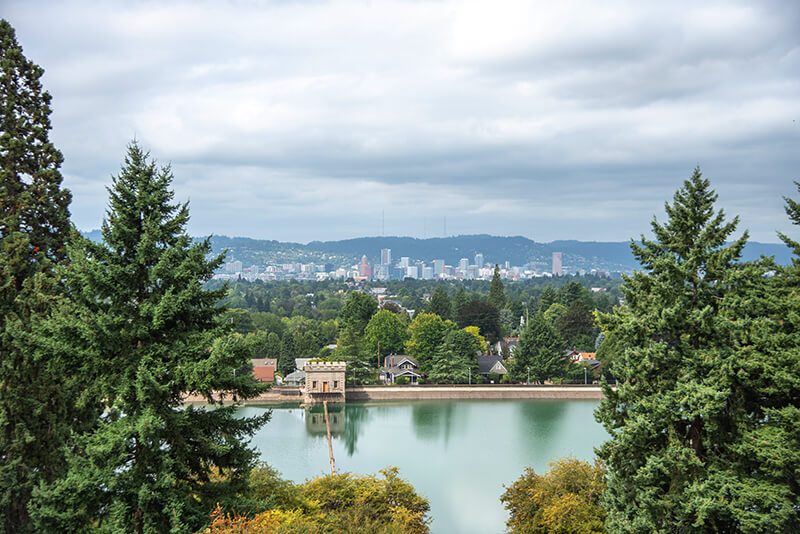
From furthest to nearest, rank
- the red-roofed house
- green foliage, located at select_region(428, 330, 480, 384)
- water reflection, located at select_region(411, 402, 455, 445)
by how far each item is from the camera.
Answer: the red-roofed house
green foliage, located at select_region(428, 330, 480, 384)
water reflection, located at select_region(411, 402, 455, 445)

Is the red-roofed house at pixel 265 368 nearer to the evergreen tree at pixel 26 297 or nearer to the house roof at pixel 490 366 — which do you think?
the house roof at pixel 490 366

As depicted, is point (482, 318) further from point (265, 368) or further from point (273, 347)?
point (265, 368)

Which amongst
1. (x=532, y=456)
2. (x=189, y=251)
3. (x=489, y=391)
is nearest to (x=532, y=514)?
(x=189, y=251)

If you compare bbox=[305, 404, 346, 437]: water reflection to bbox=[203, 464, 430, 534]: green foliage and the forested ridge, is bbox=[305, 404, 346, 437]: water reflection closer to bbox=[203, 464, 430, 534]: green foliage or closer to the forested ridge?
bbox=[203, 464, 430, 534]: green foliage

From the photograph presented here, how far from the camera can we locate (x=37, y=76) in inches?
386

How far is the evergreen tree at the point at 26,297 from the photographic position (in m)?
8.59

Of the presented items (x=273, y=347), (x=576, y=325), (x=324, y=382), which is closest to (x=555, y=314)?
(x=576, y=325)

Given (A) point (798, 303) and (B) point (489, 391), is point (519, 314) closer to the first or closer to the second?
(B) point (489, 391)

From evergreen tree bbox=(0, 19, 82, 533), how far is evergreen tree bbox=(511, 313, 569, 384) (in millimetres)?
31931

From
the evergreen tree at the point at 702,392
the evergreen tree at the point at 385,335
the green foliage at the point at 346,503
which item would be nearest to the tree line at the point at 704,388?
the evergreen tree at the point at 702,392

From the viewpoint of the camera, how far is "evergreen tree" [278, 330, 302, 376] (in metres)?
43.3

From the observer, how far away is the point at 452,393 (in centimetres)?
3753

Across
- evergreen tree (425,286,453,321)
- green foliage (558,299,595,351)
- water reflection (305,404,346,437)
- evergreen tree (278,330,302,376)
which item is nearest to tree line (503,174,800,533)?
water reflection (305,404,346,437)

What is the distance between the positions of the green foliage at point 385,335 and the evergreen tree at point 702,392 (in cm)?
3576
